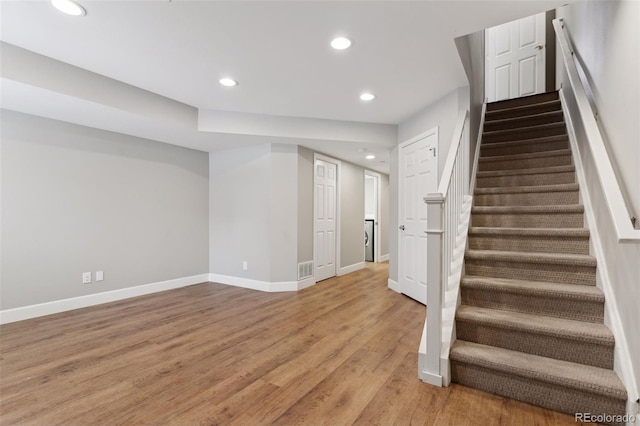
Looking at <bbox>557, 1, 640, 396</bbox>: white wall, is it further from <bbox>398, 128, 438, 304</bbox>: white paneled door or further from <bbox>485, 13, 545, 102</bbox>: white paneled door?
<bbox>485, 13, 545, 102</bbox>: white paneled door

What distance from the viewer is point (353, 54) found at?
2.49m

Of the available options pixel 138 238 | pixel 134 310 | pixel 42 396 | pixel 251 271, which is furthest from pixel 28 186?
pixel 251 271

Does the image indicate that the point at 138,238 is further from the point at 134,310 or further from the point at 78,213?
the point at 134,310

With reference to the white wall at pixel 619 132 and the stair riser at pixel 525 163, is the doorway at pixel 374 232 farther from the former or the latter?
the white wall at pixel 619 132

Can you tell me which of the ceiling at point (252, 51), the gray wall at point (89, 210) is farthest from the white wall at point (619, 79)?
the gray wall at point (89, 210)

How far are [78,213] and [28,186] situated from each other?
53 centimetres

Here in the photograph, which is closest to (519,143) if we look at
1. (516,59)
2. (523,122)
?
(523,122)

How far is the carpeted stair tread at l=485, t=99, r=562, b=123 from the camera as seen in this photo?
146 inches

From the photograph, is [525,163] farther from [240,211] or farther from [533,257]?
[240,211]

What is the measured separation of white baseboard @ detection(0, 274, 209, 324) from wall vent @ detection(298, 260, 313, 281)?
5.82 feet

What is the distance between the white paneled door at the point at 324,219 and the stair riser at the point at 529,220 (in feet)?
8.54

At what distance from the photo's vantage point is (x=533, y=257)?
86.7 inches

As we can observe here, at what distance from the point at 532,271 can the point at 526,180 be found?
1182 millimetres

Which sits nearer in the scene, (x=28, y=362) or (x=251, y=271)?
(x=28, y=362)
